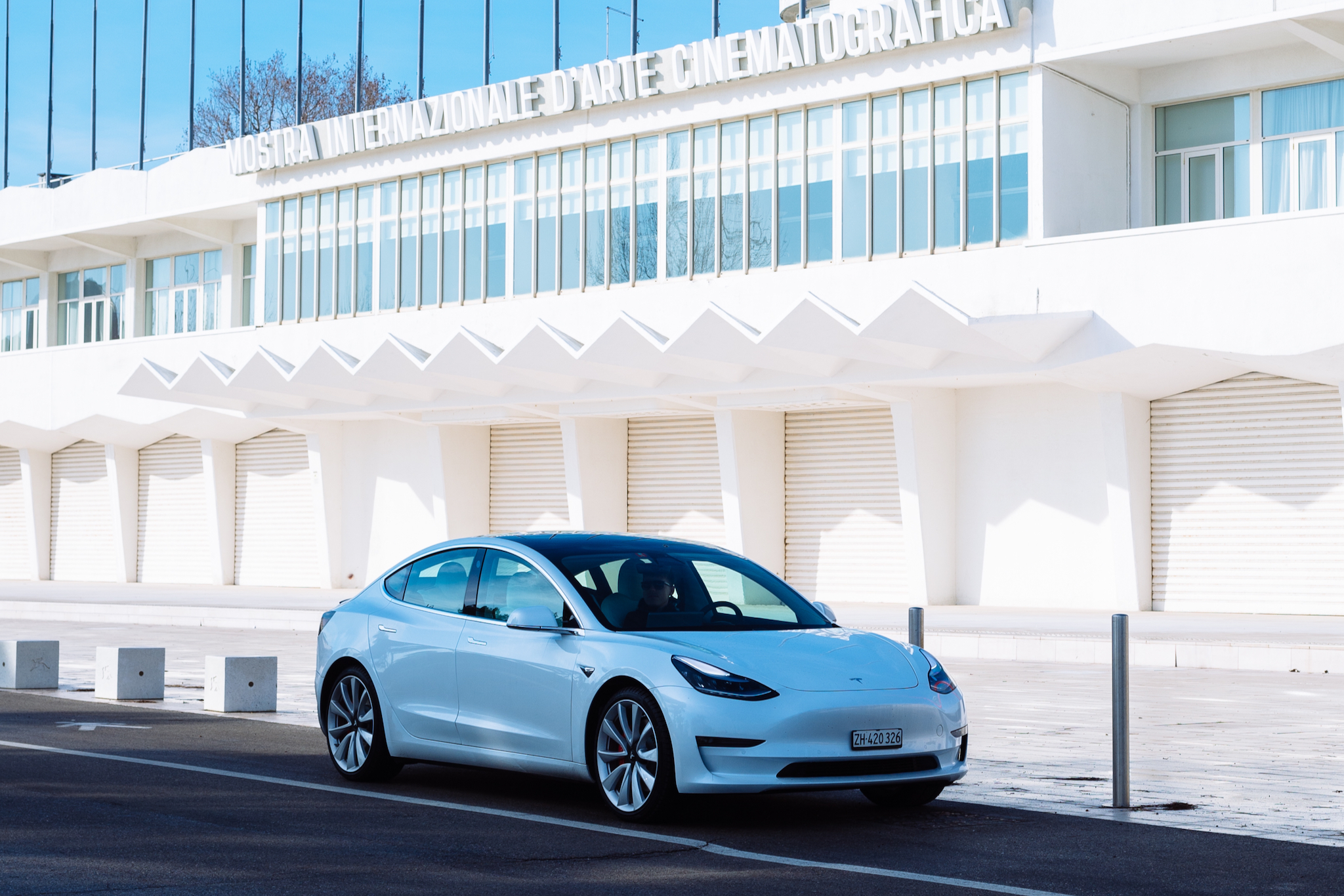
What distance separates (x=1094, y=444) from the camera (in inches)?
1075

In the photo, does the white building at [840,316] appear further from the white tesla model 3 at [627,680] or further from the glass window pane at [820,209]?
the white tesla model 3 at [627,680]

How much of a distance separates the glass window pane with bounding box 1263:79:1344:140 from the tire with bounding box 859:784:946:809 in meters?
20.5

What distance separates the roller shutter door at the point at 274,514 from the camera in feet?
129

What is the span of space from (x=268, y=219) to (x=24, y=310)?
13751mm

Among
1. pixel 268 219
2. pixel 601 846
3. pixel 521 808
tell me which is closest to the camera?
pixel 601 846

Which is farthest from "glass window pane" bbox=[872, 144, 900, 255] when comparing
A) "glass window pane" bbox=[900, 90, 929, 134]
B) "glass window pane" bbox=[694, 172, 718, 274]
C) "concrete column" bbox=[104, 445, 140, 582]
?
"concrete column" bbox=[104, 445, 140, 582]

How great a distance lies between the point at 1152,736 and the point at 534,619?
17.9 feet

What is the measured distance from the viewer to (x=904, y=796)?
27.4ft

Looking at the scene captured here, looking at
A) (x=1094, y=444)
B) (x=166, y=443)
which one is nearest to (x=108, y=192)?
(x=166, y=443)

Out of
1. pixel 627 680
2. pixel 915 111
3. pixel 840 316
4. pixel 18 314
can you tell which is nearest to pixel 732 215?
pixel 915 111

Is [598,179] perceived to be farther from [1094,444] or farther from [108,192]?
[108,192]

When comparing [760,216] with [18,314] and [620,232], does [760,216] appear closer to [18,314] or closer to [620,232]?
[620,232]

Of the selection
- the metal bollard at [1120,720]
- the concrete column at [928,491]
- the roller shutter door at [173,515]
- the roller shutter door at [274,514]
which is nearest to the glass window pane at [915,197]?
the concrete column at [928,491]

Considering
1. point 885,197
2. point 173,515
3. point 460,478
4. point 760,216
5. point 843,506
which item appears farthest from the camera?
point 173,515
